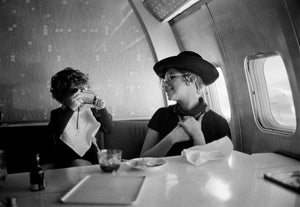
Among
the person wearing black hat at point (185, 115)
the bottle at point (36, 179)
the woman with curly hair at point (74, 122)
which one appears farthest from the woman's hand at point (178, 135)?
the bottle at point (36, 179)

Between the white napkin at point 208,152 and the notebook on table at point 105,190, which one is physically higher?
the notebook on table at point 105,190

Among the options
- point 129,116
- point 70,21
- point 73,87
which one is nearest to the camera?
point 73,87

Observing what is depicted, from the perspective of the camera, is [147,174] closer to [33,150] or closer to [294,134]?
[294,134]

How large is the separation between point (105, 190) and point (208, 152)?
0.87 metres

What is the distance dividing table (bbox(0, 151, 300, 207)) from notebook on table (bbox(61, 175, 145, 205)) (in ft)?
0.15

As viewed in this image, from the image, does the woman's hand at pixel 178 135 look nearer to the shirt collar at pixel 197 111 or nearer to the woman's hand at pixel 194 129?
the woman's hand at pixel 194 129

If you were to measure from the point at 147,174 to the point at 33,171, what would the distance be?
0.66 meters

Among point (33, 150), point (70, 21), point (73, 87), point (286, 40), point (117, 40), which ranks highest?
point (70, 21)

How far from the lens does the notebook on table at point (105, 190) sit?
4.95ft

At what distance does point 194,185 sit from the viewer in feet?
5.61

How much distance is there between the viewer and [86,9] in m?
4.50

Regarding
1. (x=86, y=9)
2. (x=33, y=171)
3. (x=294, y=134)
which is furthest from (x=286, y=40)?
(x=86, y=9)

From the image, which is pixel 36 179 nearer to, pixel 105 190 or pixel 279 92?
pixel 105 190

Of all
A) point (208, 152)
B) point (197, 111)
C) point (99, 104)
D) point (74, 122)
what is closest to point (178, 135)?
point (197, 111)
